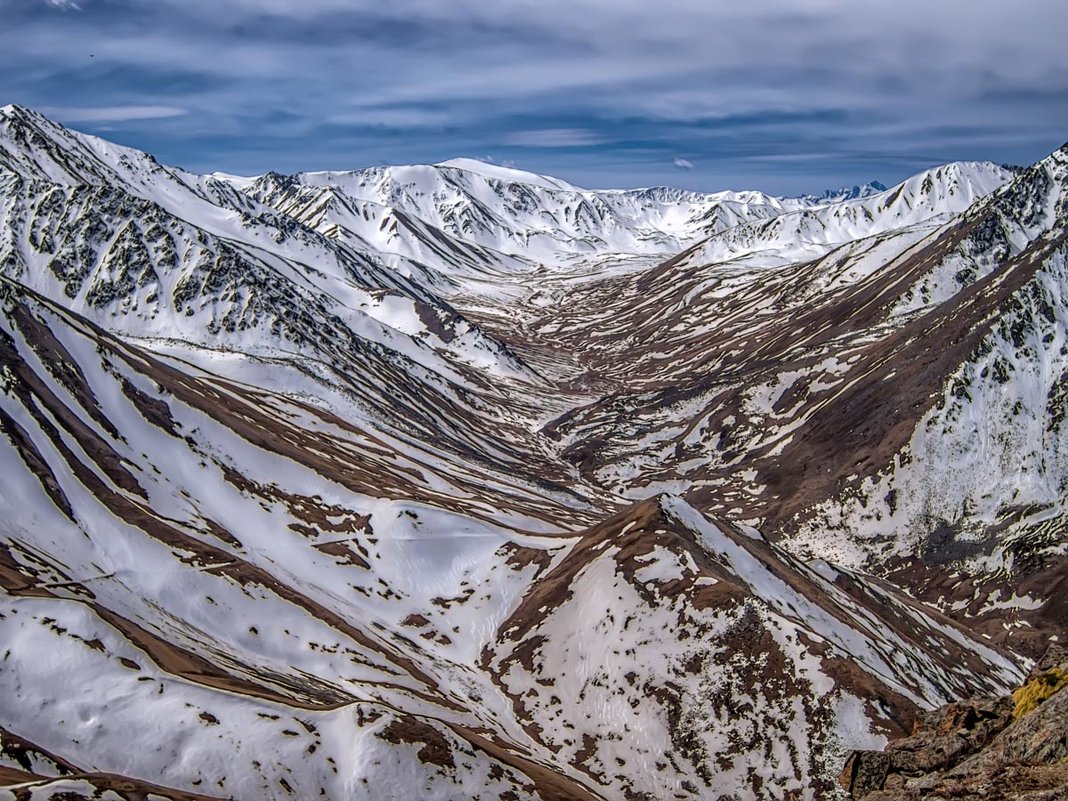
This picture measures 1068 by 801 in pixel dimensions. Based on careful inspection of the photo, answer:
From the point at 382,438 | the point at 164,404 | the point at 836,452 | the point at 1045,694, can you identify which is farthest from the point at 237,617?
the point at 836,452

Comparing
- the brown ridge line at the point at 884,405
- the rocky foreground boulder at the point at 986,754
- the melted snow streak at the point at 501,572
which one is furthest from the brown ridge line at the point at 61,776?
the brown ridge line at the point at 884,405

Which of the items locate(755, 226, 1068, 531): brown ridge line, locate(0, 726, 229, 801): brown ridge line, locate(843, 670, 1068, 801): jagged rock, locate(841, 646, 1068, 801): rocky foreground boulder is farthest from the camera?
locate(755, 226, 1068, 531): brown ridge line

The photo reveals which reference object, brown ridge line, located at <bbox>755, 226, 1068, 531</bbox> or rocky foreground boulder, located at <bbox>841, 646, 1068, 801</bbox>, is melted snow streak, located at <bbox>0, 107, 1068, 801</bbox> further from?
rocky foreground boulder, located at <bbox>841, 646, 1068, 801</bbox>

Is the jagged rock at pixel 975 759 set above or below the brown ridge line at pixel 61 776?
above

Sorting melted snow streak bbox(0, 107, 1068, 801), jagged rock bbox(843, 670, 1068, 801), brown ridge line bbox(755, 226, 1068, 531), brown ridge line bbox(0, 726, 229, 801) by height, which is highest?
brown ridge line bbox(755, 226, 1068, 531)

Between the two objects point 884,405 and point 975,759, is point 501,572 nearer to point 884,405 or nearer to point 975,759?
point 975,759

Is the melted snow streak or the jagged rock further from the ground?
the melted snow streak

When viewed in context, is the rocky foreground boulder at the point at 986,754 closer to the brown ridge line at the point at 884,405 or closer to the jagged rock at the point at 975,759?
the jagged rock at the point at 975,759

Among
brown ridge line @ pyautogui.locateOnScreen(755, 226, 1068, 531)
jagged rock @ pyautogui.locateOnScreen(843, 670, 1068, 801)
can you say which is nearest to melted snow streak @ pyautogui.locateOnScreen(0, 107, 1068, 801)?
brown ridge line @ pyautogui.locateOnScreen(755, 226, 1068, 531)

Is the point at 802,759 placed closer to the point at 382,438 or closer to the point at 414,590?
the point at 414,590

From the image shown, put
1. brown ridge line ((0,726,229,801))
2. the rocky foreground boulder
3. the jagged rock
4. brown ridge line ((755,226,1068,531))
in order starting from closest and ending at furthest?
the jagged rock, the rocky foreground boulder, brown ridge line ((0,726,229,801)), brown ridge line ((755,226,1068,531))

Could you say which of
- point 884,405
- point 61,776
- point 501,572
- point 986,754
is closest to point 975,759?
point 986,754
